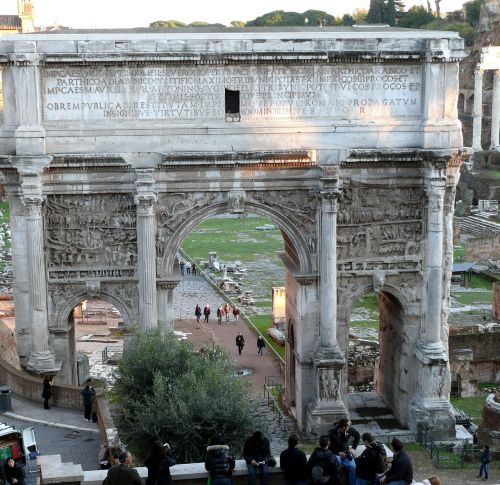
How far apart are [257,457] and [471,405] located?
14.5m

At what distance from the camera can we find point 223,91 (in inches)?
801

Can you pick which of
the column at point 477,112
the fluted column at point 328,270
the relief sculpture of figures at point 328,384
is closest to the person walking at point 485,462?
the relief sculpture of figures at point 328,384

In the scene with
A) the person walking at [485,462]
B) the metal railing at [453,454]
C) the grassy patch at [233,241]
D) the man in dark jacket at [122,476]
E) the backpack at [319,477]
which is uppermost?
the man in dark jacket at [122,476]

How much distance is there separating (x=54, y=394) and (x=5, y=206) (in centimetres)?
5725

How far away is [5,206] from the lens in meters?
74.1

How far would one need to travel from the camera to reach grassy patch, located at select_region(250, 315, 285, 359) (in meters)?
32.7

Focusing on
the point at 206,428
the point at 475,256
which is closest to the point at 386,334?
the point at 206,428

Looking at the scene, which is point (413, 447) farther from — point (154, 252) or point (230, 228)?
point (230, 228)

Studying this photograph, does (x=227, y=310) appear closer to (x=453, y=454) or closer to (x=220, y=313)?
(x=220, y=313)

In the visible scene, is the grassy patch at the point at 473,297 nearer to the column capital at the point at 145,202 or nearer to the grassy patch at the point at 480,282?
the grassy patch at the point at 480,282

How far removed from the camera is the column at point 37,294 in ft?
65.4

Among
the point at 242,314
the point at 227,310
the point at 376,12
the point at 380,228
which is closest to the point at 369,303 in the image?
the point at 242,314

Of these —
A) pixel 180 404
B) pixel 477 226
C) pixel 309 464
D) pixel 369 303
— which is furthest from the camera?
pixel 477 226

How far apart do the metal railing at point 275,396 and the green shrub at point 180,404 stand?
5785mm
